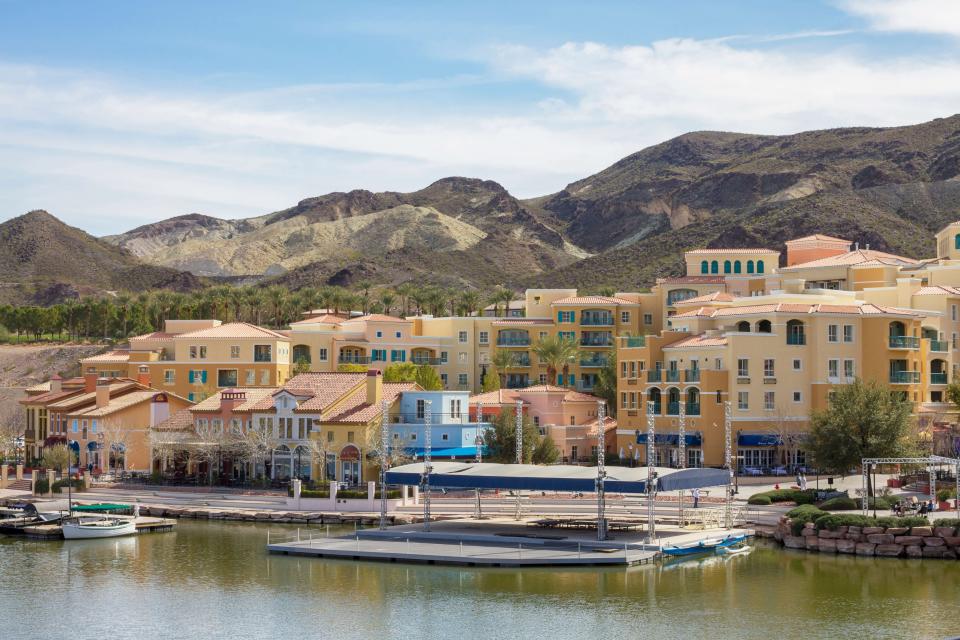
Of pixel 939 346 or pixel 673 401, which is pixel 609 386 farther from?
pixel 939 346

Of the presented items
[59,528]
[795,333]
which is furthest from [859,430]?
[59,528]

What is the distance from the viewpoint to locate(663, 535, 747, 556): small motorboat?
190ft

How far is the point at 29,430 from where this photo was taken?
107 meters

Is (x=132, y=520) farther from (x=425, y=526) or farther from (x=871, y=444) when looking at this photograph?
(x=871, y=444)

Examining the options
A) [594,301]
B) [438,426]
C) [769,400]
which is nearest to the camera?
[438,426]

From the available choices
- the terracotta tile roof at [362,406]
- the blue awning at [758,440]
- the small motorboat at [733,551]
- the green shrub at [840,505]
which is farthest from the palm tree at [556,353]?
the small motorboat at [733,551]

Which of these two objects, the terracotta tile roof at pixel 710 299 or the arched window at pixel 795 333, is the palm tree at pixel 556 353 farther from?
the arched window at pixel 795 333

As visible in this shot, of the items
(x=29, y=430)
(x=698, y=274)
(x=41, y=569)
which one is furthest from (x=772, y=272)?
(x=41, y=569)

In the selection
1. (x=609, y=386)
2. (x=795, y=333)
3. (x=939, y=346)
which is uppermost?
(x=795, y=333)

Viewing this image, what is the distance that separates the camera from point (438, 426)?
8675 cm

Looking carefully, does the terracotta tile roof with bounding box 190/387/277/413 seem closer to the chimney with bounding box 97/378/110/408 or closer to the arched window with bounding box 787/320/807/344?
the chimney with bounding box 97/378/110/408

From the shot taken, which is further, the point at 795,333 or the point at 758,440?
the point at 795,333

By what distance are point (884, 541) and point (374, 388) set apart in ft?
121

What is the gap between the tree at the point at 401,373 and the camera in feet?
343
